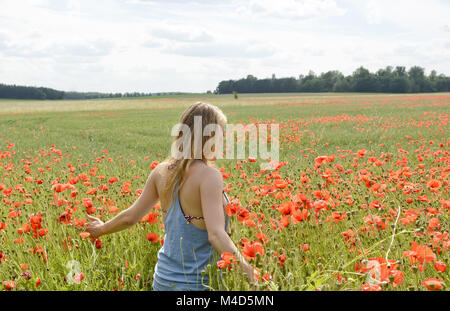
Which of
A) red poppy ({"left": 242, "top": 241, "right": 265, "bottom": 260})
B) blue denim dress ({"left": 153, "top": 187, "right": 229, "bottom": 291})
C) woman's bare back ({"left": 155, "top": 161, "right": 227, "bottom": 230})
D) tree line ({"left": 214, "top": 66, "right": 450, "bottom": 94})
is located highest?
tree line ({"left": 214, "top": 66, "right": 450, "bottom": 94})

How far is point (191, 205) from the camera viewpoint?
224cm

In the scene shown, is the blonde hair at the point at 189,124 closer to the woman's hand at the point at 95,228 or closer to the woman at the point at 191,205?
the woman at the point at 191,205

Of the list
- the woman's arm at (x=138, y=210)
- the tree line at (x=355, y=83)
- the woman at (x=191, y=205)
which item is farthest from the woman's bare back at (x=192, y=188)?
the tree line at (x=355, y=83)

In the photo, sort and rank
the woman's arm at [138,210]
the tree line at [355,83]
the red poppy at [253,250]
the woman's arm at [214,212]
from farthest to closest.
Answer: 1. the tree line at [355,83]
2. the woman's arm at [138,210]
3. the woman's arm at [214,212]
4. the red poppy at [253,250]

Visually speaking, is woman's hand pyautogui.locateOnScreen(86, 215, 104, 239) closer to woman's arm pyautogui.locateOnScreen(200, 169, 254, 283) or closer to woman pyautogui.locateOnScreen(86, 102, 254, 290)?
woman pyautogui.locateOnScreen(86, 102, 254, 290)

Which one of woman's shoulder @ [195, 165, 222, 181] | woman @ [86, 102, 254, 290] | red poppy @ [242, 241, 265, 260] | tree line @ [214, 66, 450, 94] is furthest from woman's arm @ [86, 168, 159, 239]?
tree line @ [214, 66, 450, 94]

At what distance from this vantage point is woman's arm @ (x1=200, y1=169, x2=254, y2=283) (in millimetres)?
2025

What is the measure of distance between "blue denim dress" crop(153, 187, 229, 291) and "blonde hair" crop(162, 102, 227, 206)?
0.07m

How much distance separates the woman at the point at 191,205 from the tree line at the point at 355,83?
86.8 meters

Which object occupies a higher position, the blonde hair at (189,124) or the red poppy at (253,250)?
the blonde hair at (189,124)

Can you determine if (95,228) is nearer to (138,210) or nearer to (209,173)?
(138,210)

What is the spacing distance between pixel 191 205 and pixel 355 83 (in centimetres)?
8759

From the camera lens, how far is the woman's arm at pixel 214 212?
2025 millimetres

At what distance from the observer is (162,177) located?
2.32 meters
